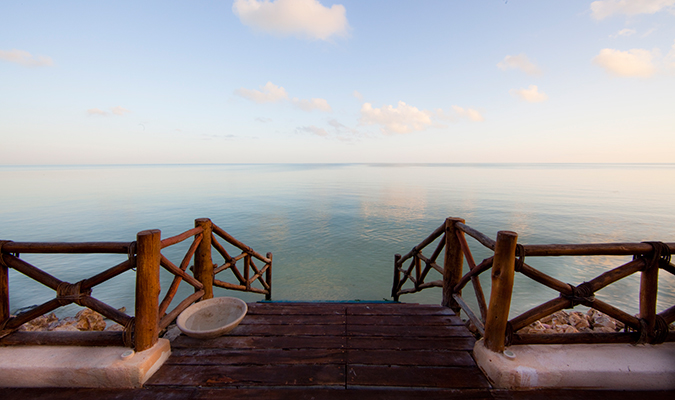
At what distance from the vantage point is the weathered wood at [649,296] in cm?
304

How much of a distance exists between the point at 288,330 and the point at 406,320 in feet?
5.81

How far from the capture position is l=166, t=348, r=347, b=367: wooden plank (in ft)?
10.4

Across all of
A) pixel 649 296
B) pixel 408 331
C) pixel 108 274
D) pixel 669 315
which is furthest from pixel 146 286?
pixel 669 315

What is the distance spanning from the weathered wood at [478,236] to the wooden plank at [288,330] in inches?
87.4

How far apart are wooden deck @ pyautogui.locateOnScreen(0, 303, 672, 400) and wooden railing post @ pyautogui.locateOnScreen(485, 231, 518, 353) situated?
0.43 m

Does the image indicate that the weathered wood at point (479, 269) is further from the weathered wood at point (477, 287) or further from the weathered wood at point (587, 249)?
the weathered wood at point (587, 249)

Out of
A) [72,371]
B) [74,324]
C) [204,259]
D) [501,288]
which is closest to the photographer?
[72,371]

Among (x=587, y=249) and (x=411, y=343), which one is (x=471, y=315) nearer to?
(x=411, y=343)

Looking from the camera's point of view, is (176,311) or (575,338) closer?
(575,338)

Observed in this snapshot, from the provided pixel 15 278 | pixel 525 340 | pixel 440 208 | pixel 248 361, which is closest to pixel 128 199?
pixel 15 278

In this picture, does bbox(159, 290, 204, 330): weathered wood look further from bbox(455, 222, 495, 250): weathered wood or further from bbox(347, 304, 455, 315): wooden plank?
bbox(455, 222, 495, 250): weathered wood

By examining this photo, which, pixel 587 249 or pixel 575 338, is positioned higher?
pixel 587 249

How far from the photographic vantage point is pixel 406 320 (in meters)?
4.14

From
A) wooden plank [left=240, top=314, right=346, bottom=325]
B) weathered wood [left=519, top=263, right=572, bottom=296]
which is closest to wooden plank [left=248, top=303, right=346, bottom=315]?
wooden plank [left=240, top=314, right=346, bottom=325]
